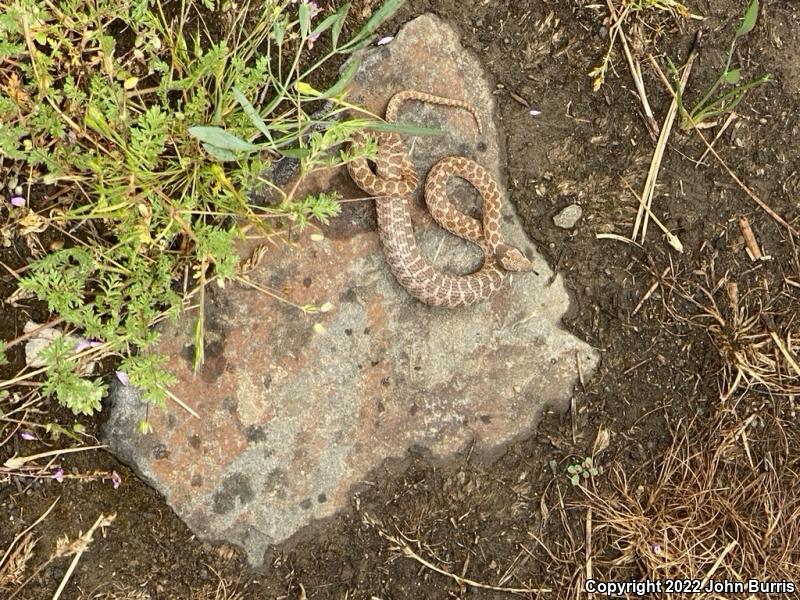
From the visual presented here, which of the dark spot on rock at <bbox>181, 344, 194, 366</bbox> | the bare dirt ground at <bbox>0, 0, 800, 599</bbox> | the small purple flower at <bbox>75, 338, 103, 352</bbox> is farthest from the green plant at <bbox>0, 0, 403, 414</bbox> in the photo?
the bare dirt ground at <bbox>0, 0, 800, 599</bbox>

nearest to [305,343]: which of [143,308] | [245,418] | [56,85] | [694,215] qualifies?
[245,418]

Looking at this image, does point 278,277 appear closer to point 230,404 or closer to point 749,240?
point 230,404

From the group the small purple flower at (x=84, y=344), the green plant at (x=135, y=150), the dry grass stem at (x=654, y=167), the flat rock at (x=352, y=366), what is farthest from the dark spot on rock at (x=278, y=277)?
the dry grass stem at (x=654, y=167)

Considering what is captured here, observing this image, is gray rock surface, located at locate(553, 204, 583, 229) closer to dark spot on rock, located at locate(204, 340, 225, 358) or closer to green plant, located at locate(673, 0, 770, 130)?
green plant, located at locate(673, 0, 770, 130)

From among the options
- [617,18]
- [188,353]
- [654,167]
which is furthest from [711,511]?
[188,353]

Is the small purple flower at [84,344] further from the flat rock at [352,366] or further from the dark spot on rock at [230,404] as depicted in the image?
the dark spot on rock at [230,404]

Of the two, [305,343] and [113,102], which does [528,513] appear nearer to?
[305,343]
